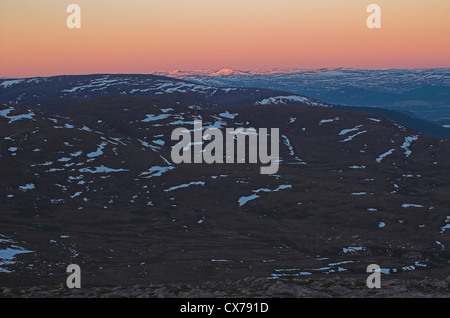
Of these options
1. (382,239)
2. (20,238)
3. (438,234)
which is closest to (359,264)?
(382,239)

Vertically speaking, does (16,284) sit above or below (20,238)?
above

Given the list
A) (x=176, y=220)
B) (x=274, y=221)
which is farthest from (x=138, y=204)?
(x=274, y=221)

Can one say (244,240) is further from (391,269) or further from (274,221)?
(391,269)

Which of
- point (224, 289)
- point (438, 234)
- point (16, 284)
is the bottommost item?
point (438, 234)

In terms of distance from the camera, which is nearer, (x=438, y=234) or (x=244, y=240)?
(x=244, y=240)

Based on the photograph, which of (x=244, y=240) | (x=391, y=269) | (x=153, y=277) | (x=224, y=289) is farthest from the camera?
(x=244, y=240)

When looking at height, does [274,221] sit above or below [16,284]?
below

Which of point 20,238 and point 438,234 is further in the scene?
point 438,234
